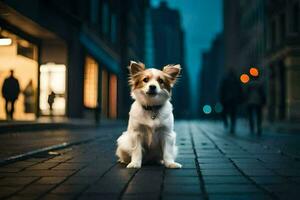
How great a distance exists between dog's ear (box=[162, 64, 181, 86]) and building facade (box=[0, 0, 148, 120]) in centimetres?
1122

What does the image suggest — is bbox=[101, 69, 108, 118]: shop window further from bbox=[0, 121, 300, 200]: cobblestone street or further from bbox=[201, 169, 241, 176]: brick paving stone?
bbox=[201, 169, 241, 176]: brick paving stone

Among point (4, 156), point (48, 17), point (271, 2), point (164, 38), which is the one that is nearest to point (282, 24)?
point (271, 2)

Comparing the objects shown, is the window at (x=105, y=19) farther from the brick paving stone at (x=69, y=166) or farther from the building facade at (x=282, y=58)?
the brick paving stone at (x=69, y=166)

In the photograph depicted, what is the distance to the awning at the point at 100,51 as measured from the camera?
29.2 metres

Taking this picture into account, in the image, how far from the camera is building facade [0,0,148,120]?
2069 cm

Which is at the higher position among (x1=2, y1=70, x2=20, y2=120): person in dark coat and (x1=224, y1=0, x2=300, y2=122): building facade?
(x1=224, y1=0, x2=300, y2=122): building facade

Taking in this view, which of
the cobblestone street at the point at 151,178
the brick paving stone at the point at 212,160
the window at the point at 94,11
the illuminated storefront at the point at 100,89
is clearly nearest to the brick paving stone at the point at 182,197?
the cobblestone street at the point at 151,178

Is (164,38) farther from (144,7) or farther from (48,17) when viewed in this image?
(48,17)

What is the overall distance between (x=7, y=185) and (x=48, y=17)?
1797 cm

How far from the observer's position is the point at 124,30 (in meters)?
49.3

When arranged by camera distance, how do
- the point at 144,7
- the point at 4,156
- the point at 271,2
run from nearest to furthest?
1. the point at 4,156
2. the point at 271,2
3. the point at 144,7

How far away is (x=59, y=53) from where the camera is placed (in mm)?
26203

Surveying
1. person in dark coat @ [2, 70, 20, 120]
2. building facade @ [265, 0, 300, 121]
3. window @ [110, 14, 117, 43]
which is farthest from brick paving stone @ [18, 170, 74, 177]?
window @ [110, 14, 117, 43]

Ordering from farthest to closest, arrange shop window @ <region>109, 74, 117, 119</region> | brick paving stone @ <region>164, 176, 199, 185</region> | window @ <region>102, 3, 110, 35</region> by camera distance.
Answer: shop window @ <region>109, 74, 117, 119</region> → window @ <region>102, 3, 110, 35</region> → brick paving stone @ <region>164, 176, 199, 185</region>
